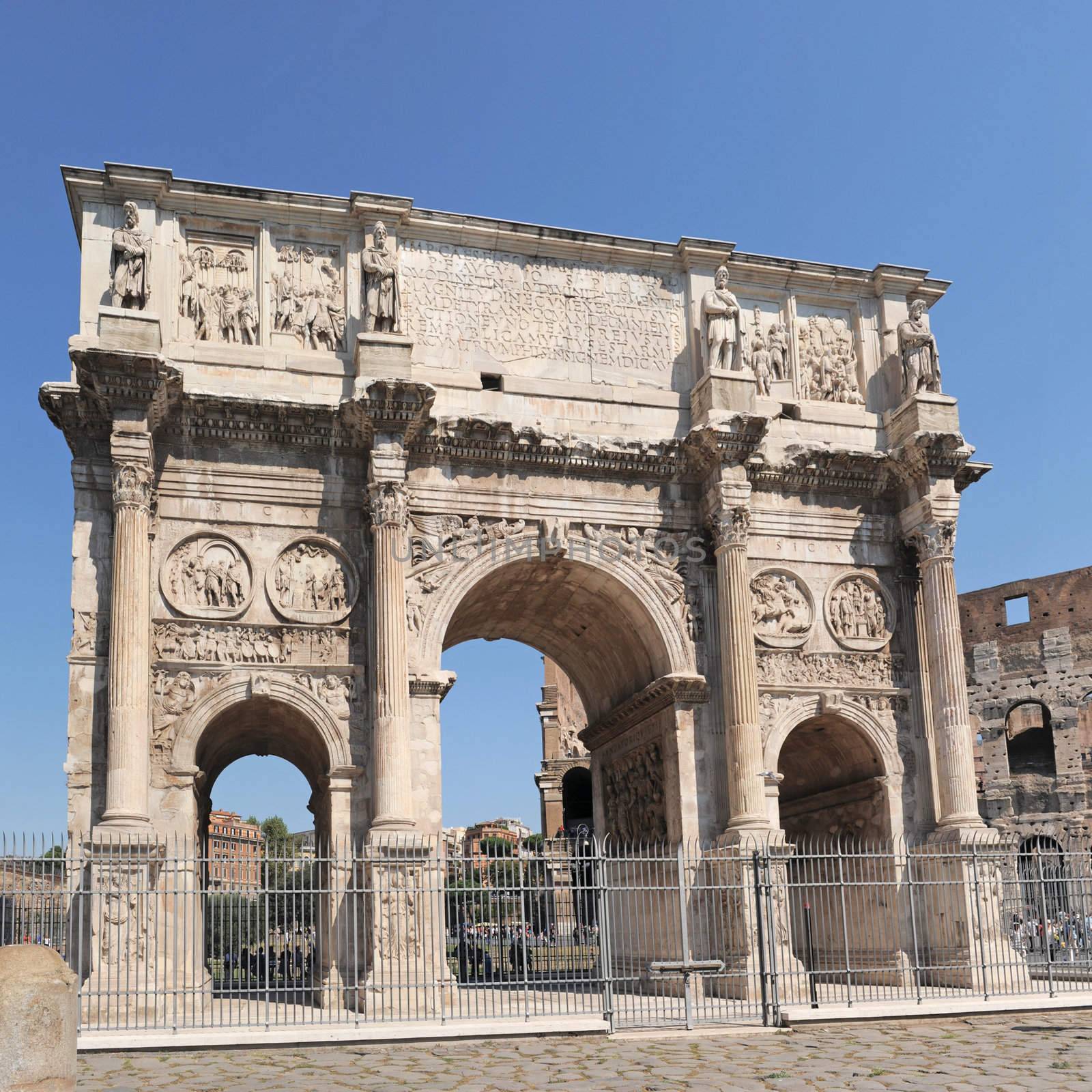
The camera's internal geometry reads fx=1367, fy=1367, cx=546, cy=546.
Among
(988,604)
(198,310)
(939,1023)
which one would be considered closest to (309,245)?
(198,310)

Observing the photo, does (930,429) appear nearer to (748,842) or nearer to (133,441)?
(748,842)

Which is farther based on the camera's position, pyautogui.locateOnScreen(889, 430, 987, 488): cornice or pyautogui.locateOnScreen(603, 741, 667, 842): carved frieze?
pyautogui.locateOnScreen(889, 430, 987, 488): cornice

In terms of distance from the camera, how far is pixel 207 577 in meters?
17.5

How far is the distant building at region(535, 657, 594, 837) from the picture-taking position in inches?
1398

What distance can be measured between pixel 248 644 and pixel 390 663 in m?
1.90

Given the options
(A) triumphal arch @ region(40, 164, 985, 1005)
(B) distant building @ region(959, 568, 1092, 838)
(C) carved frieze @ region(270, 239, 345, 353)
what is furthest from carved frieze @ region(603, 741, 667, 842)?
(B) distant building @ region(959, 568, 1092, 838)

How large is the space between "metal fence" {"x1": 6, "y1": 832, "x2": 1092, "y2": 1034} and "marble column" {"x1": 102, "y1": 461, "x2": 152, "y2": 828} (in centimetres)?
61

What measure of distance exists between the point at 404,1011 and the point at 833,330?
11.9 metres

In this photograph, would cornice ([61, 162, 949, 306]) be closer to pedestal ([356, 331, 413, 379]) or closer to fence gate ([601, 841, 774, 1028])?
pedestal ([356, 331, 413, 379])

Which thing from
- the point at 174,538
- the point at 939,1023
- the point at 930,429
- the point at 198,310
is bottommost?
the point at 939,1023

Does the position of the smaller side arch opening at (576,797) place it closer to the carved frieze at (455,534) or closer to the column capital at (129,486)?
the carved frieze at (455,534)

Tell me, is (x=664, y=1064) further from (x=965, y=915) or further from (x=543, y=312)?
(x=543, y=312)

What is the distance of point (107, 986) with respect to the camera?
14.1m

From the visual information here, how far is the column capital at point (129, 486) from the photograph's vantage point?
1650 centimetres
